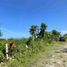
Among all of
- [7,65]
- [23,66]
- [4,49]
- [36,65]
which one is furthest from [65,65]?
[4,49]

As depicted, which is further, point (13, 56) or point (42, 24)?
point (42, 24)

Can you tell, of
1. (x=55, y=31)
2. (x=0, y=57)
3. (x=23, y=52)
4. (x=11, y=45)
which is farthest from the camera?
(x=55, y=31)

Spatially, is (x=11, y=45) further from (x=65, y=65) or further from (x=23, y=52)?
(x=65, y=65)

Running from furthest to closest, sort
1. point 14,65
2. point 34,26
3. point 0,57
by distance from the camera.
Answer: point 34,26 → point 0,57 → point 14,65

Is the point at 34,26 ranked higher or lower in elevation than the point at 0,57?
higher

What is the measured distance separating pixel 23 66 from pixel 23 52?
13.7 ft

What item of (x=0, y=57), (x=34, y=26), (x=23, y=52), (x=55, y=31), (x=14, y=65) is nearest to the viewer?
(x=14, y=65)

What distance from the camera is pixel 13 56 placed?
467 inches

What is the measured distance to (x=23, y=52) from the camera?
1362 cm

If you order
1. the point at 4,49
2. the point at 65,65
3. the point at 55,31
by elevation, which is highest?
the point at 55,31

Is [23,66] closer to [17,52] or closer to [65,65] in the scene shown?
[65,65]

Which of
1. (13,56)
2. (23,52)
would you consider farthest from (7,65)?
(23,52)

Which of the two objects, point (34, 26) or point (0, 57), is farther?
point (34, 26)

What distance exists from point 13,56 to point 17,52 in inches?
51.7
